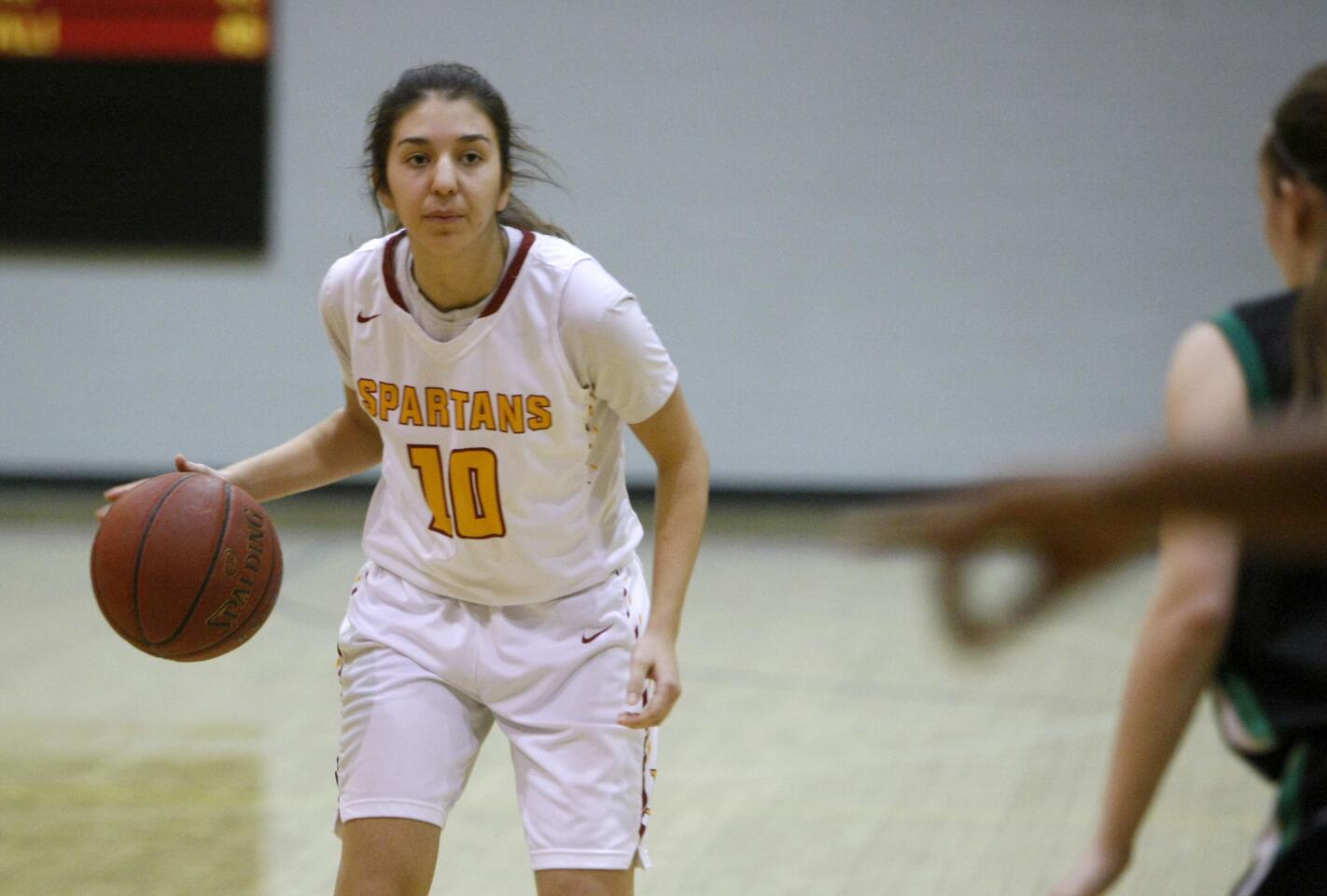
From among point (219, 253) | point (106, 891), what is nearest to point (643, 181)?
point (219, 253)

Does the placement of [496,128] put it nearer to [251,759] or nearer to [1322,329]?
[1322,329]

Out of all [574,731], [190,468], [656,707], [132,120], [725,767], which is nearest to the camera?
[656,707]

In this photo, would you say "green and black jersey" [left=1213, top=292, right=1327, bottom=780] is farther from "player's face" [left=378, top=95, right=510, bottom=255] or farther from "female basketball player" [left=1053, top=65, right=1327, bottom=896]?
"player's face" [left=378, top=95, right=510, bottom=255]

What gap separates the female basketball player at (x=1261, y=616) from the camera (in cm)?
157

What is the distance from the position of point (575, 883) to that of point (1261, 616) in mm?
1302

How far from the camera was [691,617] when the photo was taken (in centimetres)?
694

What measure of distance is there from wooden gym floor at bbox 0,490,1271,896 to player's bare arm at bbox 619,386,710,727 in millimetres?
528

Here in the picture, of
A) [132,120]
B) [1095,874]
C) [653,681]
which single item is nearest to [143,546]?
[653,681]

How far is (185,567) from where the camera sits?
9.16 ft

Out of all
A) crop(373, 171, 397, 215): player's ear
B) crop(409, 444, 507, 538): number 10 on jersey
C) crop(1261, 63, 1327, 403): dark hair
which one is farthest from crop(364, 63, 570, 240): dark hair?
crop(1261, 63, 1327, 403): dark hair

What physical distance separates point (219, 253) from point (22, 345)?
1189 millimetres

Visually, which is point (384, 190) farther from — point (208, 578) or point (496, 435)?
point (208, 578)

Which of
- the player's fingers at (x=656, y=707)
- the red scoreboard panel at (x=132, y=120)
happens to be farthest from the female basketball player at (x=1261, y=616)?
the red scoreboard panel at (x=132, y=120)

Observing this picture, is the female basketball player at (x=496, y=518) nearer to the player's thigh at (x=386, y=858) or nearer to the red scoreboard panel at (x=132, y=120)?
the player's thigh at (x=386, y=858)
